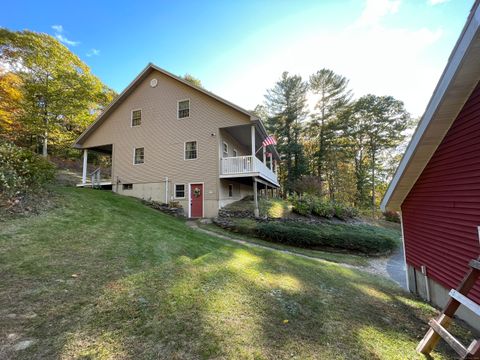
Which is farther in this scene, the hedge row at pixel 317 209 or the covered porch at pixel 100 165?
the covered porch at pixel 100 165

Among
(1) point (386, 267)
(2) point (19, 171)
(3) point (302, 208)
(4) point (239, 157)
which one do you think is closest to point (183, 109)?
(4) point (239, 157)

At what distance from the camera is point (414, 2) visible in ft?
19.9

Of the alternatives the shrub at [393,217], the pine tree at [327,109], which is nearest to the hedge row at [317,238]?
the shrub at [393,217]

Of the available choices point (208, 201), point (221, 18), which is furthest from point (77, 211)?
point (221, 18)

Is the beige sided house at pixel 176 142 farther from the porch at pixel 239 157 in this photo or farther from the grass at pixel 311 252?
the grass at pixel 311 252

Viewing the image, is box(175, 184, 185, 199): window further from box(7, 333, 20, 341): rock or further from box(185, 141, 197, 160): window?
box(7, 333, 20, 341): rock

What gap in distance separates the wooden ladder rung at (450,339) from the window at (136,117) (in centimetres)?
1755

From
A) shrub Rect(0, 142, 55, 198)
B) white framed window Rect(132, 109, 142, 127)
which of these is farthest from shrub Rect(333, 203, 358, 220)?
shrub Rect(0, 142, 55, 198)

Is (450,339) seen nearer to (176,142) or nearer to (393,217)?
(176,142)

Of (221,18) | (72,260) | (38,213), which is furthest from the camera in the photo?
(221,18)

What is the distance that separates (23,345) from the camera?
2252 mm

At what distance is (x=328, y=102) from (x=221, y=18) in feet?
81.0

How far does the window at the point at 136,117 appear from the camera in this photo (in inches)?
642

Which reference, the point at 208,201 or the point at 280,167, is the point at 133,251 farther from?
the point at 280,167
